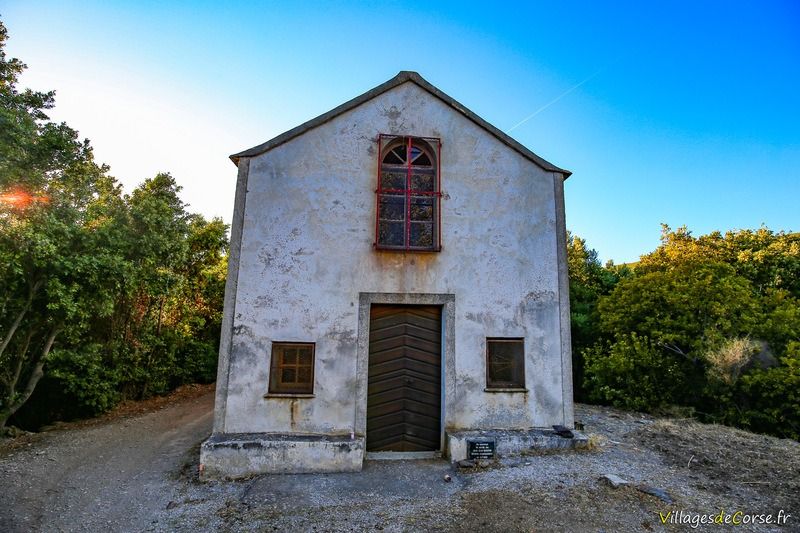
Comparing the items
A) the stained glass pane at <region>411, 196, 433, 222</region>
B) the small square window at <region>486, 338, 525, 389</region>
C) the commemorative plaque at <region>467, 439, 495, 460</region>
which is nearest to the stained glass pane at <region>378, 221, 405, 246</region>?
the stained glass pane at <region>411, 196, 433, 222</region>

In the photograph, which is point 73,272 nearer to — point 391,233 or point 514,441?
point 391,233

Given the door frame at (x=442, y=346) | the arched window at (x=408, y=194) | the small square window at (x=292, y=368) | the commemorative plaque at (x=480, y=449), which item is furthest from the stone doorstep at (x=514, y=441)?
the arched window at (x=408, y=194)

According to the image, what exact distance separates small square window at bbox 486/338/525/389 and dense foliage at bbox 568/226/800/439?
6.38 m

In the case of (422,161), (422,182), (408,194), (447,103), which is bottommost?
(408,194)

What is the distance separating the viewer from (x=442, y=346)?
7.86 metres

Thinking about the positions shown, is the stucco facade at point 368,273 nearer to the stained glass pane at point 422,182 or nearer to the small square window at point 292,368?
the small square window at point 292,368

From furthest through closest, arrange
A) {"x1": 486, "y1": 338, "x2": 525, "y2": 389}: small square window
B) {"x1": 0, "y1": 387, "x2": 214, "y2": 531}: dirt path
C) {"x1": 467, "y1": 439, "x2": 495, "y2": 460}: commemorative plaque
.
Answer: {"x1": 486, "y1": 338, "x2": 525, "y2": 389}: small square window, {"x1": 467, "y1": 439, "x2": 495, "y2": 460}: commemorative plaque, {"x1": 0, "y1": 387, "x2": 214, "y2": 531}: dirt path

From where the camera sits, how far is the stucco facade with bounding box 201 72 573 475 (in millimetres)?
7270

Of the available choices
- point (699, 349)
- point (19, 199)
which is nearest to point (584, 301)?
point (699, 349)

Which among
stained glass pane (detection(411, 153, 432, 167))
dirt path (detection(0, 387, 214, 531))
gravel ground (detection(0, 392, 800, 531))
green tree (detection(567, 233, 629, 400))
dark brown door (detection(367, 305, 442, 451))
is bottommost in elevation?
dirt path (detection(0, 387, 214, 531))

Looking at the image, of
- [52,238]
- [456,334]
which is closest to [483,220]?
[456,334]

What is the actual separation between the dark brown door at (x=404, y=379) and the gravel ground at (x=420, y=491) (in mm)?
559

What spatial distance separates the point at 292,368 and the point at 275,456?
1.42 metres

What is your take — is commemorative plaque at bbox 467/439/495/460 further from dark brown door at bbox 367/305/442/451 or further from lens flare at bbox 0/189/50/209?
lens flare at bbox 0/189/50/209
